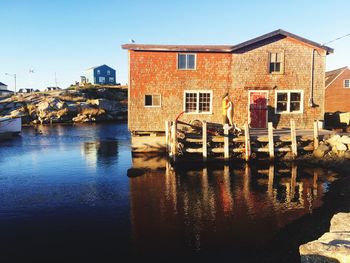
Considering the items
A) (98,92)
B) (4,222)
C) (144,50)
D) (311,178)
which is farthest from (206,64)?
(98,92)

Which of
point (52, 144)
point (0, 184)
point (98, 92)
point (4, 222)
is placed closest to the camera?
point (4, 222)

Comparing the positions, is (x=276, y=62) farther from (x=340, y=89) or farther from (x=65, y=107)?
(x=65, y=107)

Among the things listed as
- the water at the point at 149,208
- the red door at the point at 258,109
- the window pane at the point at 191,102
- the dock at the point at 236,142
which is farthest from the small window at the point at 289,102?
the water at the point at 149,208

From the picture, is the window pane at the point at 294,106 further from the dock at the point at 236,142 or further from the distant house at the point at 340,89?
the distant house at the point at 340,89

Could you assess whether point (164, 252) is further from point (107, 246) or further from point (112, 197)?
point (112, 197)

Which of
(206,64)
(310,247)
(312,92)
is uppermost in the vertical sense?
(206,64)

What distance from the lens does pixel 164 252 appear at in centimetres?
858

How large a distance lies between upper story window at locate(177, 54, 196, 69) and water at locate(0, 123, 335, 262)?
7518mm

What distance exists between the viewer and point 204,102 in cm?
2338

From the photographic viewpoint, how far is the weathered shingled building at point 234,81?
74.8 feet

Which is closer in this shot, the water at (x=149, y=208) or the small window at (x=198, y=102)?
the water at (x=149, y=208)

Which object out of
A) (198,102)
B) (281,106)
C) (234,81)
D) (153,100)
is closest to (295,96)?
(281,106)

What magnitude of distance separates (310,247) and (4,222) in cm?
974

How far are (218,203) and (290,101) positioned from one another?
46.4ft
